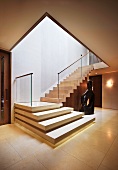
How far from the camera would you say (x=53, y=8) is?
1.89 m

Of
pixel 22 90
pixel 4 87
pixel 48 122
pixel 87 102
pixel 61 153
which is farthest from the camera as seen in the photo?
pixel 87 102

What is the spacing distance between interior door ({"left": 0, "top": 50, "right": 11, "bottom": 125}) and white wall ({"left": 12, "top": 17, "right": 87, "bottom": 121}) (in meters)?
0.20

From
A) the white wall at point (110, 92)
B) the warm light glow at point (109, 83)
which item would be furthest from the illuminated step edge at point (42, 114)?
the warm light glow at point (109, 83)

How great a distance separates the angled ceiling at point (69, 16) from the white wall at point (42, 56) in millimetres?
1522

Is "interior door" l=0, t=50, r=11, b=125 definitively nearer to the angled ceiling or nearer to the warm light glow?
the angled ceiling

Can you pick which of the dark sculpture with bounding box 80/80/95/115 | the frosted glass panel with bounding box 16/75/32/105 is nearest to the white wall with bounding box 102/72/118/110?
the dark sculpture with bounding box 80/80/95/115

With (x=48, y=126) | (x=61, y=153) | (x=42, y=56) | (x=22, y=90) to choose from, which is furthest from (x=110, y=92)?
(x=61, y=153)

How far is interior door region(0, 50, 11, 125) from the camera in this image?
3.70 m

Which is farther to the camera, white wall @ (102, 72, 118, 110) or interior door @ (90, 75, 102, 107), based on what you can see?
interior door @ (90, 75, 102, 107)

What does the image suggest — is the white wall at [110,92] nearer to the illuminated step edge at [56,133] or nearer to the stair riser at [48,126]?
the stair riser at [48,126]

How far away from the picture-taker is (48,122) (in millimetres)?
2828

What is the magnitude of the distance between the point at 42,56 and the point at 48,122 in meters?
3.50

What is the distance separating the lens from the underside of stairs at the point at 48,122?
2.54 m

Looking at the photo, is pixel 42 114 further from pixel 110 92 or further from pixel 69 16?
pixel 110 92
